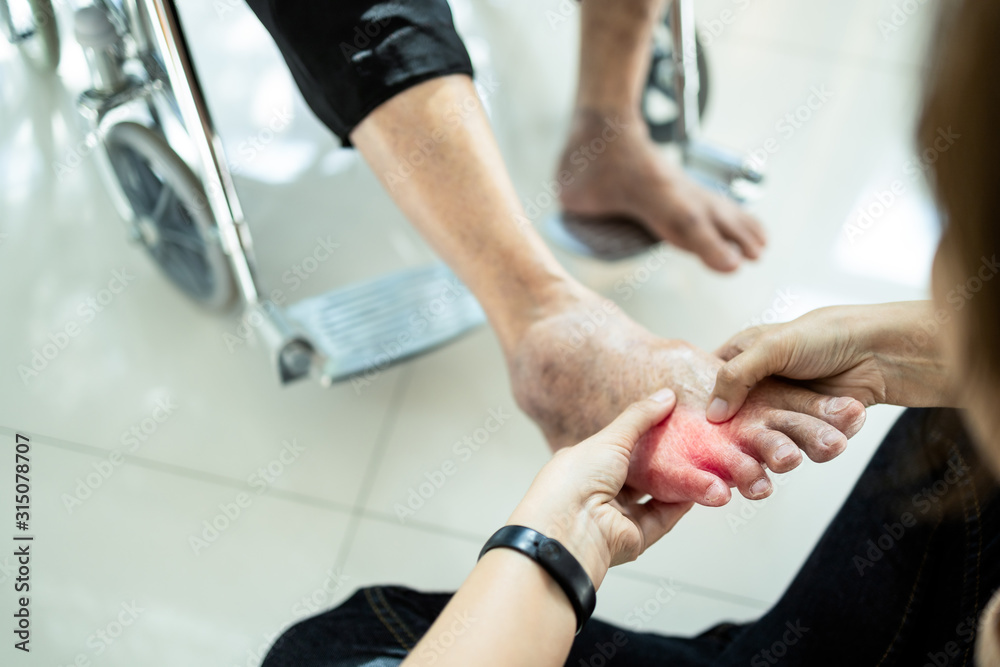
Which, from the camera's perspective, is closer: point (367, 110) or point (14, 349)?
point (367, 110)

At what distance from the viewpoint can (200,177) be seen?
1.29 m

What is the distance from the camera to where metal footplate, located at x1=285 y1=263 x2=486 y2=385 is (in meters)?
1.32

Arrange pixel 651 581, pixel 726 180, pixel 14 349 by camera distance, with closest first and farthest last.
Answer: pixel 651 581
pixel 14 349
pixel 726 180

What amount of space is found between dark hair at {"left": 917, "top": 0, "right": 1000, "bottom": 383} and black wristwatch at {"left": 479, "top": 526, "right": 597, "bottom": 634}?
39 centimetres

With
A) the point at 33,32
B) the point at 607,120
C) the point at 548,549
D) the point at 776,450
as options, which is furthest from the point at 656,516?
the point at 33,32

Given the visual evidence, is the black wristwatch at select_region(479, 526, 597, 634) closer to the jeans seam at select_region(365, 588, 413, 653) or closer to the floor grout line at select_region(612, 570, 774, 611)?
the jeans seam at select_region(365, 588, 413, 653)

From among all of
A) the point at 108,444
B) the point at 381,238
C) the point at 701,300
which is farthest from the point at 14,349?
the point at 701,300

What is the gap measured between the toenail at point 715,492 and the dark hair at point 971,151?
1.34 feet

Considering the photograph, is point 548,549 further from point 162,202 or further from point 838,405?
point 162,202

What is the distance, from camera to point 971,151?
0.45 meters

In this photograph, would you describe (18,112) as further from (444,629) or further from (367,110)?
(444,629)

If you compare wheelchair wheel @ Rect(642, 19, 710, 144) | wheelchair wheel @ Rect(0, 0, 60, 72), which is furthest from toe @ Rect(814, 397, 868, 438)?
wheelchair wheel @ Rect(0, 0, 60, 72)

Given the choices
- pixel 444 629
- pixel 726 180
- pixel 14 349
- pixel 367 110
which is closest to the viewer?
pixel 444 629

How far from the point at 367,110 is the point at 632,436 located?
54 centimetres
